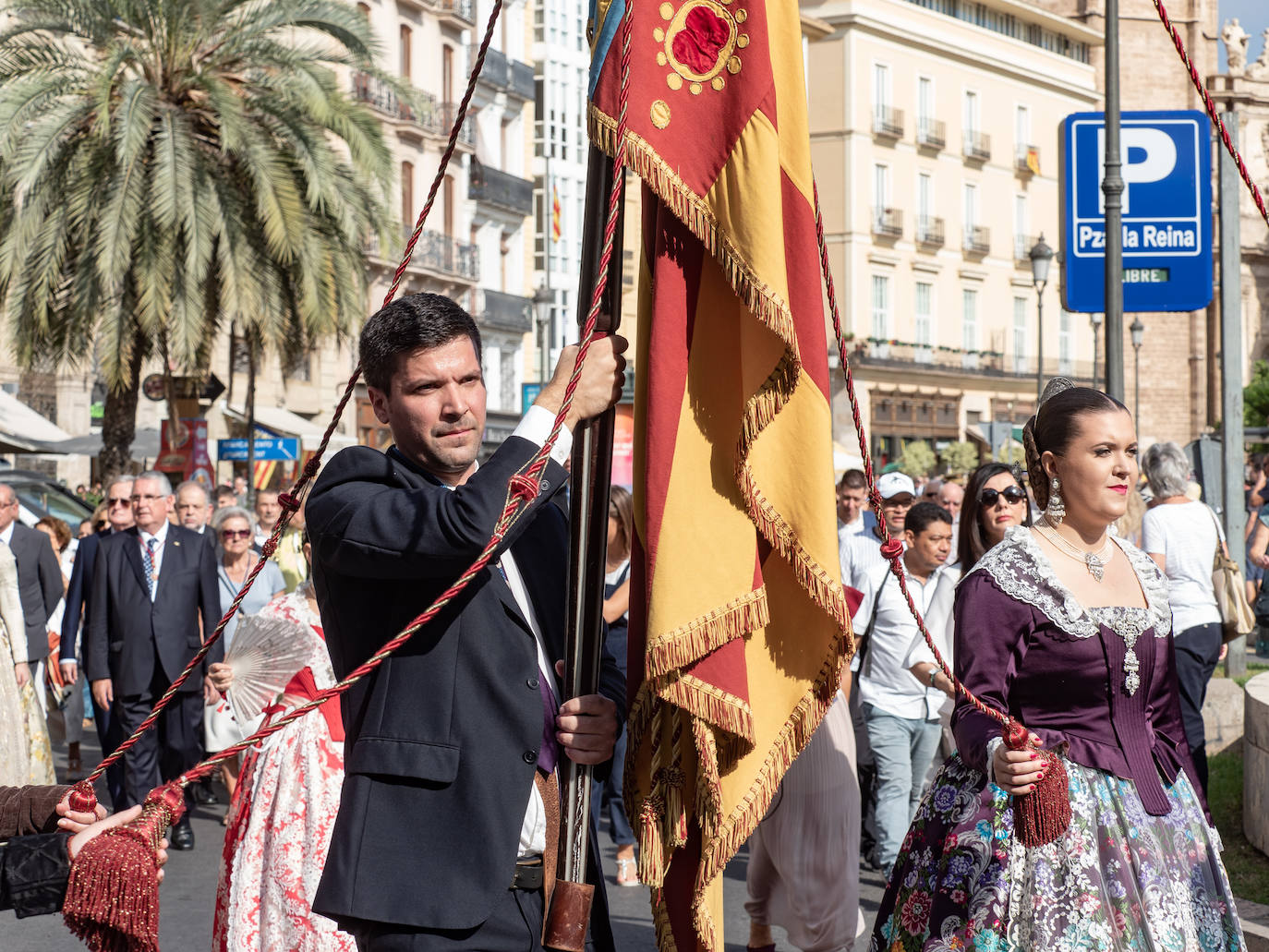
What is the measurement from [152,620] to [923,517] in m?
4.47

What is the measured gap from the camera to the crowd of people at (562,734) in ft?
10.2

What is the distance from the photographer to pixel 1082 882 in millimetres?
4137

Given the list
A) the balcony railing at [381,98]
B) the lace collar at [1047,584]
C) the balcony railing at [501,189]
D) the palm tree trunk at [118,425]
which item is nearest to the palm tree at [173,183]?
the palm tree trunk at [118,425]

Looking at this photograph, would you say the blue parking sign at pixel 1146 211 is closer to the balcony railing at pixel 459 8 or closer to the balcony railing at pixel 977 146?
the balcony railing at pixel 459 8

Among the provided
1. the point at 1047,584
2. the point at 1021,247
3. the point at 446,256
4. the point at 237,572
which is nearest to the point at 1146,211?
the point at 237,572

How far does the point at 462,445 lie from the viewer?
3.34 metres

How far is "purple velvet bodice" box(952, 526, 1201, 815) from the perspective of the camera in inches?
168

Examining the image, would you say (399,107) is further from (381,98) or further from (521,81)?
(521,81)

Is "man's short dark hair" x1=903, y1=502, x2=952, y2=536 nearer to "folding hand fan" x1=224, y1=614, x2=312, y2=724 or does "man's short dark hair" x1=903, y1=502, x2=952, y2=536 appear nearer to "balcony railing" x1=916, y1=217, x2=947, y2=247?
"folding hand fan" x1=224, y1=614, x2=312, y2=724

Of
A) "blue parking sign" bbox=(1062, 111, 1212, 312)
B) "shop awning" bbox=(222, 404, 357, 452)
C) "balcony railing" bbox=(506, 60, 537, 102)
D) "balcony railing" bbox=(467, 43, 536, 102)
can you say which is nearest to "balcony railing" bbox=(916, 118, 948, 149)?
"balcony railing" bbox=(467, 43, 536, 102)

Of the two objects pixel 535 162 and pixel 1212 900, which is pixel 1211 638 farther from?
pixel 535 162

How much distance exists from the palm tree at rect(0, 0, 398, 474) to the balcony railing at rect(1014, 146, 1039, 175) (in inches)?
1878

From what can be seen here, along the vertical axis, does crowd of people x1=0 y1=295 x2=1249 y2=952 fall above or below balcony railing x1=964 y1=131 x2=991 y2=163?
below

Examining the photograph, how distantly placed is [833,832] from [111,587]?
17.2 feet
